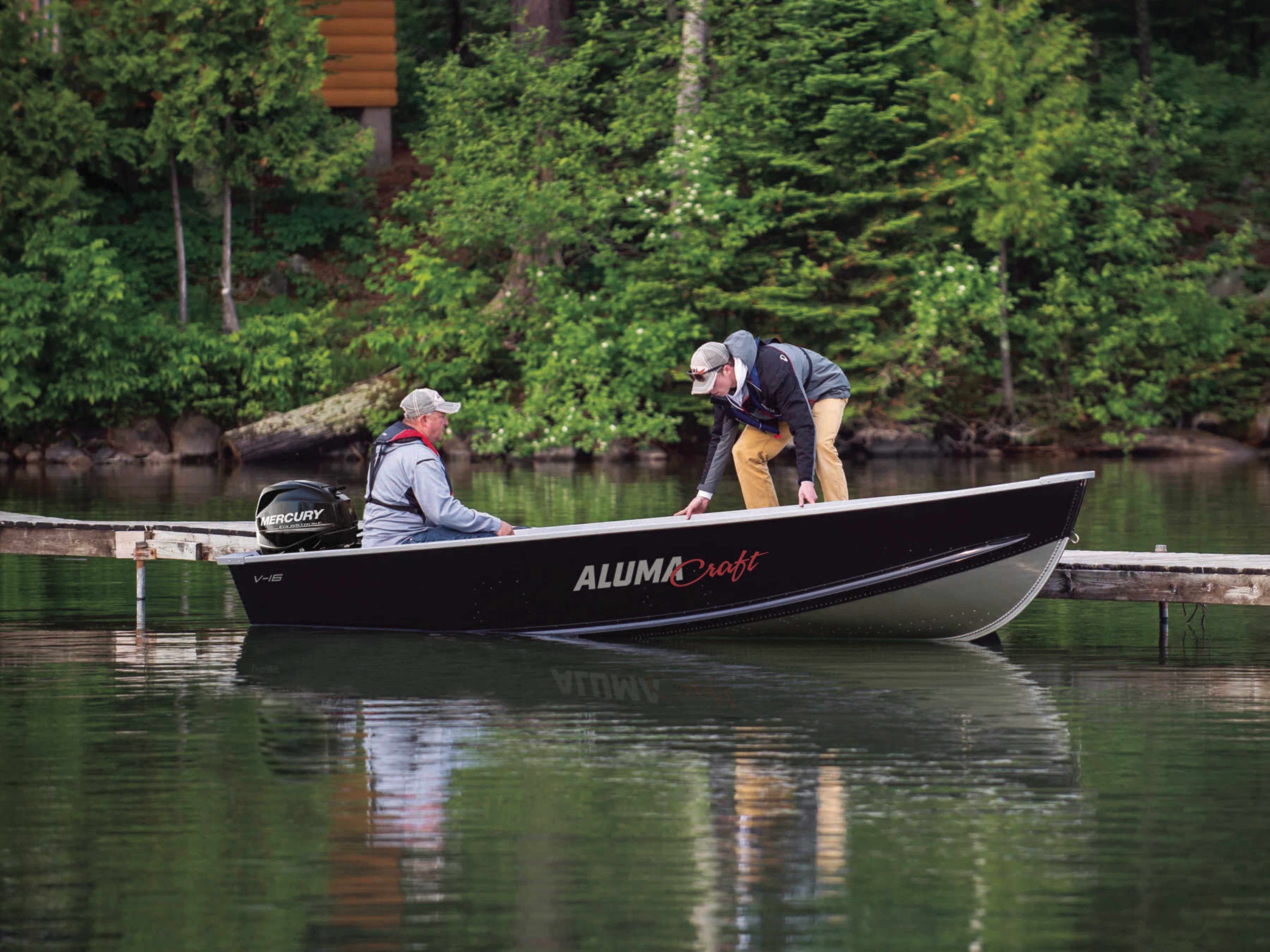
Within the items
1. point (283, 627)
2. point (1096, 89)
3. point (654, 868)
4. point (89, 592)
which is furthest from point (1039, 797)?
point (1096, 89)

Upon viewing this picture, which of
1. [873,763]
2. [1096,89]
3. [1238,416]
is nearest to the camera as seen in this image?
[873,763]

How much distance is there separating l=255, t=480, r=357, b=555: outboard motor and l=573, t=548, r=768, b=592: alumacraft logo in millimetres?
1540

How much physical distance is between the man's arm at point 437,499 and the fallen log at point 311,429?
Answer: 18793 millimetres

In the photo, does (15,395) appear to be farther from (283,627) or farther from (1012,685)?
(1012,685)

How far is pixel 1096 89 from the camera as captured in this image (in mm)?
35250

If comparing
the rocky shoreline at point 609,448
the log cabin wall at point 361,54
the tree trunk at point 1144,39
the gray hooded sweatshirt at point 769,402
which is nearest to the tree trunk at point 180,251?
the rocky shoreline at point 609,448

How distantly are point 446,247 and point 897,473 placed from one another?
9592 millimetres

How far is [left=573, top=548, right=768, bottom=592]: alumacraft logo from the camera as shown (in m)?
11.0

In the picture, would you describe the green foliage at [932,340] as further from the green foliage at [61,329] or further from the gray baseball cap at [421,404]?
the gray baseball cap at [421,404]

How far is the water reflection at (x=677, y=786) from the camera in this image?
5.67 metres

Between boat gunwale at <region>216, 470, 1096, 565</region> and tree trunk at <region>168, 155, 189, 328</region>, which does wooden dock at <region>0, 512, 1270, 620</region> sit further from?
tree trunk at <region>168, 155, 189, 328</region>

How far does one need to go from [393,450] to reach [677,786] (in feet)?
14.5

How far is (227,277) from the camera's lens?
99.3 feet

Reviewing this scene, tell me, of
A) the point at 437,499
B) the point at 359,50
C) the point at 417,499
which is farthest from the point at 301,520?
the point at 359,50
